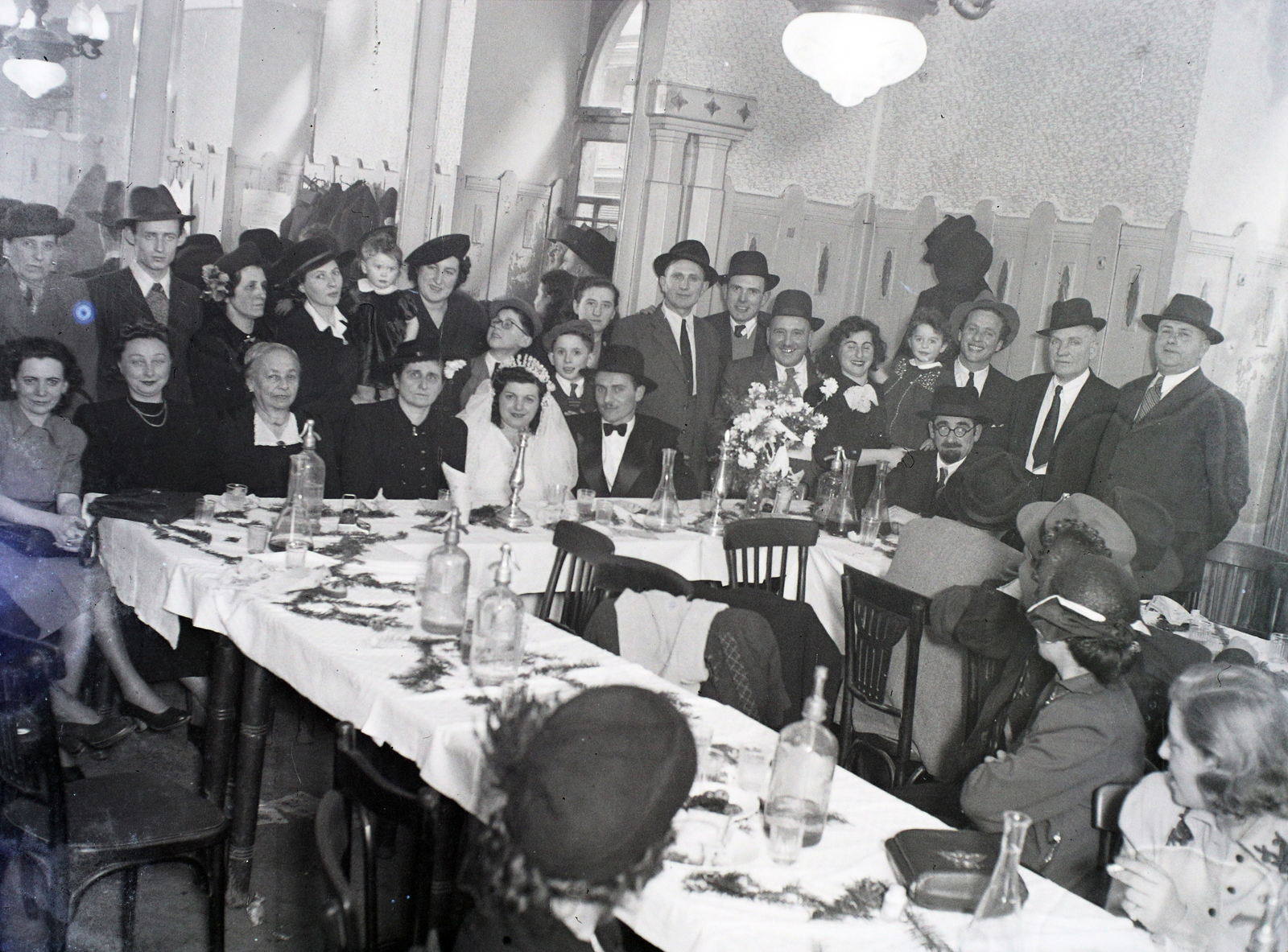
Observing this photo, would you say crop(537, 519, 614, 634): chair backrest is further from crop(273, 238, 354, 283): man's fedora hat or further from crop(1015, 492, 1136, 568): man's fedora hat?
crop(273, 238, 354, 283): man's fedora hat

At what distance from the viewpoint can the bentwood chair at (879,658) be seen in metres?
3.24

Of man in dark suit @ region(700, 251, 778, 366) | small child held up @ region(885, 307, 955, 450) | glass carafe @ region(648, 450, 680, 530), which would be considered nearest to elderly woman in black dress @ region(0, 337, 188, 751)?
glass carafe @ region(648, 450, 680, 530)

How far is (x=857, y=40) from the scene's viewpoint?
4059mm

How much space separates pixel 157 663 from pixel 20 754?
1.93 m

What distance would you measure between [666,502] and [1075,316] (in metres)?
2.61

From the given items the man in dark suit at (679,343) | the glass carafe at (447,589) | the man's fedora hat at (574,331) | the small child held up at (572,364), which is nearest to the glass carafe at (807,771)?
the glass carafe at (447,589)

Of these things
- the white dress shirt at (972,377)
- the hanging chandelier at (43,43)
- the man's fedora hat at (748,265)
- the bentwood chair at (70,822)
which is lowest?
the bentwood chair at (70,822)

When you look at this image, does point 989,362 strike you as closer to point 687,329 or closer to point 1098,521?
point 687,329

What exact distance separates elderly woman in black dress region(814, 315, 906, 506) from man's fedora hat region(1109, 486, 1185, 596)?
1112 millimetres

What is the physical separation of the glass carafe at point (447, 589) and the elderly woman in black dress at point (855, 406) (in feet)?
10.3

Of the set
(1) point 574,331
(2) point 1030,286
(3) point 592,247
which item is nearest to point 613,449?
(1) point 574,331

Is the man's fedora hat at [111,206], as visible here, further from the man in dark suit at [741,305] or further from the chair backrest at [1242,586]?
the chair backrest at [1242,586]

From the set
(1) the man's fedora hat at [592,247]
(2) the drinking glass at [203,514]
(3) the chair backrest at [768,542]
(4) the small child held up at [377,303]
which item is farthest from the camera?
(1) the man's fedora hat at [592,247]

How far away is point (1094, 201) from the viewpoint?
19.7 feet
